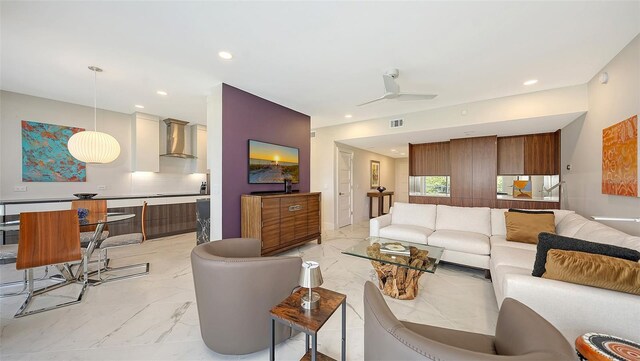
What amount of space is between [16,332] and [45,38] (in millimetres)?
2755

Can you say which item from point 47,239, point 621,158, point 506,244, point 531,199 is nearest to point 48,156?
point 47,239

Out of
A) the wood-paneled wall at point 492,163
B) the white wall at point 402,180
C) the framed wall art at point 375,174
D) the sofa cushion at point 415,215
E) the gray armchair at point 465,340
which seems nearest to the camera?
the gray armchair at point 465,340

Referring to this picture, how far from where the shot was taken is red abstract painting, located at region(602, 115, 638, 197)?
214 cm

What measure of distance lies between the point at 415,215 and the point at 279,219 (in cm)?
239

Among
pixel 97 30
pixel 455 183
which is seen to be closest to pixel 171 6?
pixel 97 30

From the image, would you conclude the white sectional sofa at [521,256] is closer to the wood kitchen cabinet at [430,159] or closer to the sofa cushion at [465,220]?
the sofa cushion at [465,220]

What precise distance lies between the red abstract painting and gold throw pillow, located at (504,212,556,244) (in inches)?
24.6

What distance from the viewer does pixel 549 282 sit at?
1539 millimetres

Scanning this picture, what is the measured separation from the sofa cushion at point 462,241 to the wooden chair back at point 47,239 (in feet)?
14.3

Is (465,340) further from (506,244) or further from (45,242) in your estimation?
(45,242)

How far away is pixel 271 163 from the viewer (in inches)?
165

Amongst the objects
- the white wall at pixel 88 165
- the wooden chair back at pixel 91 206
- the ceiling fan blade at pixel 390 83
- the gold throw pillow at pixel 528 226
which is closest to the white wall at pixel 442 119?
the gold throw pillow at pixel 528 226

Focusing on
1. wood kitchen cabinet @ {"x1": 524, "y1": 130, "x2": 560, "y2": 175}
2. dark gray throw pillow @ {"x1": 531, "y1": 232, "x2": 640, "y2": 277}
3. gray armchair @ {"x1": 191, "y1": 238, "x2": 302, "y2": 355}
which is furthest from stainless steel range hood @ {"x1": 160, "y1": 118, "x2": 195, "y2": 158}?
wood kitchen cabinet @ {"x1": 524, "y1": 130, "x2": 560, "y2": 175}

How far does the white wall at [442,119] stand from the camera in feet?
11.1
